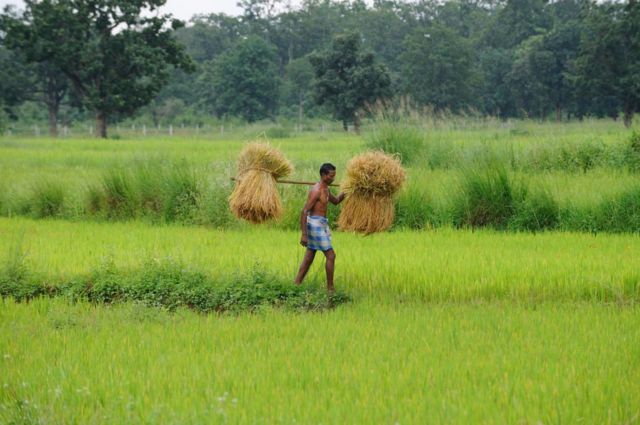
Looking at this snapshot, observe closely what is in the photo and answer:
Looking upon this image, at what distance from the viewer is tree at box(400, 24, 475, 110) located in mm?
62812

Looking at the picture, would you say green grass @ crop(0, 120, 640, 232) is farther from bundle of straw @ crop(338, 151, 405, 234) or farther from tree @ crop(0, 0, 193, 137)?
tree @ crop(0, 0, 193, 137)

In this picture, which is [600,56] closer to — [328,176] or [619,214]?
[619,214]

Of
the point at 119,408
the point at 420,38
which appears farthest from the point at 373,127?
the point at 420,38

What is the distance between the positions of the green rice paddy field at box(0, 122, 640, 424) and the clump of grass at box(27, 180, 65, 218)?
423cm

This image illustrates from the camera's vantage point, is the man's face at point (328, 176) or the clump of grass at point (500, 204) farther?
the clump of grass at point (500, 204)

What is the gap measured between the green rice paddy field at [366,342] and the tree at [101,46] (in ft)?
111

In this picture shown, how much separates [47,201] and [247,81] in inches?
1956

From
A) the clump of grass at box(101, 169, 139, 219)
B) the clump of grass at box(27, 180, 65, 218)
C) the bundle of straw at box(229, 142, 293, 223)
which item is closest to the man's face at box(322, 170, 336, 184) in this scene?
the bundle of straw at box(229, 142, 293, 223)

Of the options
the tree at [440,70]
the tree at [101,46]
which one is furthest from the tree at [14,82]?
the tree at [440,70]

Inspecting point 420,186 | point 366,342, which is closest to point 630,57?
point 420,186

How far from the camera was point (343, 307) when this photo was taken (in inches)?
341

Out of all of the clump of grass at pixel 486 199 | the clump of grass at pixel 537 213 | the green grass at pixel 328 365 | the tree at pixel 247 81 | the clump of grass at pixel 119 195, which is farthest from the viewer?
the tree at pixel 247 81

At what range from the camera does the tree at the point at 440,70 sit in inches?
2473

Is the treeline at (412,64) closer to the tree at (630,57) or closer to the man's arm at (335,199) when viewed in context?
the tree at (630,57)
